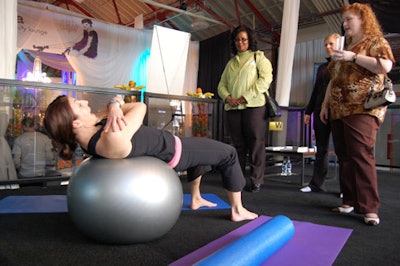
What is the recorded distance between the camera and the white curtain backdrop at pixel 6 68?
116 inches

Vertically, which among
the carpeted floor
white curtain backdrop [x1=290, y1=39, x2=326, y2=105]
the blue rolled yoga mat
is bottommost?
the carpeted floor

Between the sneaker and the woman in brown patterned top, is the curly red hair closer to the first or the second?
the woman in brown patterned top

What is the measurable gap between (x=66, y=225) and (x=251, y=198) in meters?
1.48

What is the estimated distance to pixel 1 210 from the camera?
213 centimetres

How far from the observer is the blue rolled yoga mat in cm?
106

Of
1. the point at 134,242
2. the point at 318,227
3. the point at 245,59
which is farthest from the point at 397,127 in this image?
the point at 134,242

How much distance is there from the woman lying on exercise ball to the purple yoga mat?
423 millimetres

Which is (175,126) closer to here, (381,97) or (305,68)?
(381,97)

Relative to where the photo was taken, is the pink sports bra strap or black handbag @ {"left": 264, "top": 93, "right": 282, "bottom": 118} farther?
black handbag @ {"left": 264, "top": 93, "right": 282, "bottom": 118}

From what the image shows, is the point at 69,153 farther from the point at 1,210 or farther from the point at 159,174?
the point at 1,210

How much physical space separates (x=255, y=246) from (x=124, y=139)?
728mm

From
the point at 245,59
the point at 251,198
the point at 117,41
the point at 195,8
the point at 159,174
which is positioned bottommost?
the point at 251,198

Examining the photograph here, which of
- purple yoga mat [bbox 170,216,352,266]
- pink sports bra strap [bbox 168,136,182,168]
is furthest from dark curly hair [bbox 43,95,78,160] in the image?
purple yoga mat [bbox 170,216,352,266]

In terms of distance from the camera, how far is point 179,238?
5.49 feet
